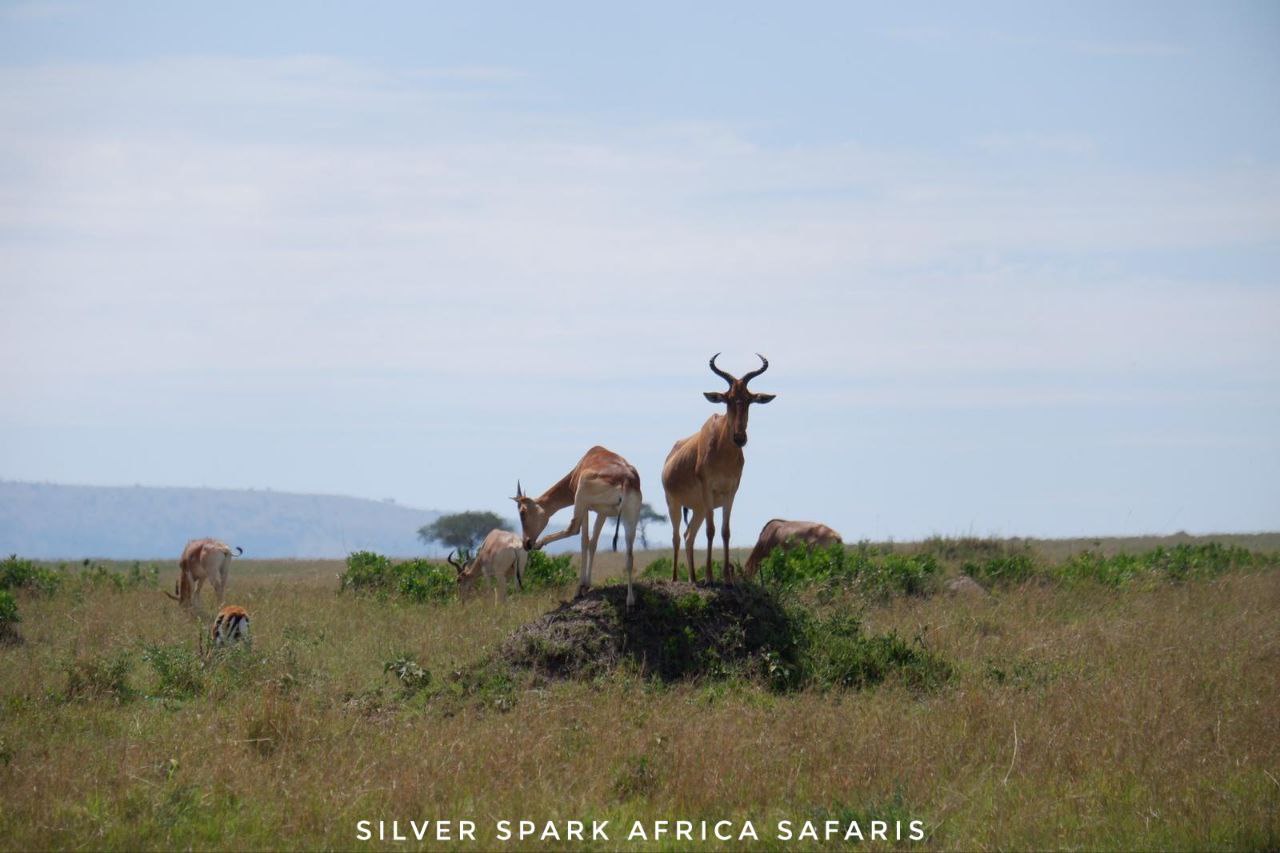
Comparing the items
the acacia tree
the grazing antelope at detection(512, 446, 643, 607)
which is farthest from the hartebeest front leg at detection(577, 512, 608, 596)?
the acacia tree

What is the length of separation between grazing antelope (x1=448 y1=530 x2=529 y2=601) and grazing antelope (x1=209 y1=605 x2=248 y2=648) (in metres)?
6.58

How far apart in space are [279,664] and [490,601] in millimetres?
7773

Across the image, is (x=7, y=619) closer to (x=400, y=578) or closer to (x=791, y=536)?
(x=400, y=578)

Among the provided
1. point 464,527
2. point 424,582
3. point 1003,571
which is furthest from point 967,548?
point 464,527

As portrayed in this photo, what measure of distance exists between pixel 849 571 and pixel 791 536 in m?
3.70

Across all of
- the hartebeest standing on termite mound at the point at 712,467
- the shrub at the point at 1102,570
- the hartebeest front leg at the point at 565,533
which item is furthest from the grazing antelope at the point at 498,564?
the shrub at the point at 1102,570

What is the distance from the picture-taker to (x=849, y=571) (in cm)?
1977

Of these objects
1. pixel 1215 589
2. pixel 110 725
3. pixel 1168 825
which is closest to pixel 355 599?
pixel 110 725

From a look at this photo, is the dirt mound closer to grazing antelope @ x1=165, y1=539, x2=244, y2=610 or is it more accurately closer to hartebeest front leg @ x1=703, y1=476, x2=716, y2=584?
hartebeest front leg @ x1=703, y1=476, x2=716, y2=584

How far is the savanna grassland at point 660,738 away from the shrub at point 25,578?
6.32m

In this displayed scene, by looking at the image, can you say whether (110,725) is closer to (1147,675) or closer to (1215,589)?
(1147,675)

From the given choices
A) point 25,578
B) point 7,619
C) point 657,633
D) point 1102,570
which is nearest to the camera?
point 657,633

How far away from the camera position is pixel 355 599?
21.1 metres

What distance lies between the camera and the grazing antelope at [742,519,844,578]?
2333cm
